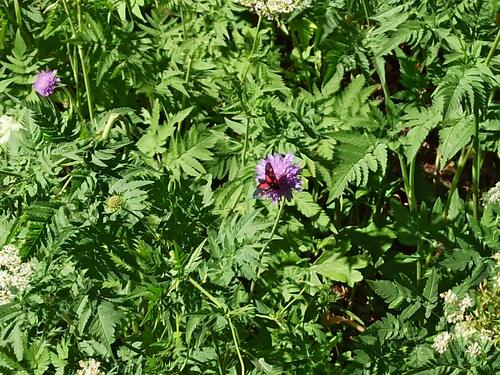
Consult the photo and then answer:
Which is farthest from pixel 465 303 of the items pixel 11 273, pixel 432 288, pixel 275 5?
pixel 11 273

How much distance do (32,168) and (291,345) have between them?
1190 millimetres

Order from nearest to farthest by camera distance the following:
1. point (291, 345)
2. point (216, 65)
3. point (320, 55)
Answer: point (291, 345) → point (216, 65) → point (320, 55)

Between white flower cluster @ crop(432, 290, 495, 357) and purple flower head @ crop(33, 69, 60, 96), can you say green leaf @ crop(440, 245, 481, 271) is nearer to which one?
white flower cluster @ crop(432, 290, 495, 357)

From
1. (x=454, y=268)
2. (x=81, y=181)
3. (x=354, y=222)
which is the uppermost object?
(x=81, y=181)

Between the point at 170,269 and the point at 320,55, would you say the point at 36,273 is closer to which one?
the point at 170,269

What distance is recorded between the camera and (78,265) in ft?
8.28

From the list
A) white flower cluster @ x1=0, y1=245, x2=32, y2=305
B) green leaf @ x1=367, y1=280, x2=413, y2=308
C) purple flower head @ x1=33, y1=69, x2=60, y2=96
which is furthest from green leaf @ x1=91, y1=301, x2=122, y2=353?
purple flower head @ x1=33, y1=69, x2=60, y2=96

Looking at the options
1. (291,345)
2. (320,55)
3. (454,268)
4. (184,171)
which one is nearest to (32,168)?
(184,171)

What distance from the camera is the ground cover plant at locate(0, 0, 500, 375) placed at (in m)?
2.59

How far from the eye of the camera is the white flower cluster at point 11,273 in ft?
8.32

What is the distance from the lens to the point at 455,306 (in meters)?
2.65

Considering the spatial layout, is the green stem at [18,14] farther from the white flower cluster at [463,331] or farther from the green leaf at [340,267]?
the white flower cluster at [463,331]

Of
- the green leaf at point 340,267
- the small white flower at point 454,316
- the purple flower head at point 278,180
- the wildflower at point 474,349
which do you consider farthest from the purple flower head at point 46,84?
the wildflower at point 474,349

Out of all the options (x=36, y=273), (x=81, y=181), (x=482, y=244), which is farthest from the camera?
(x=482, y=244)
